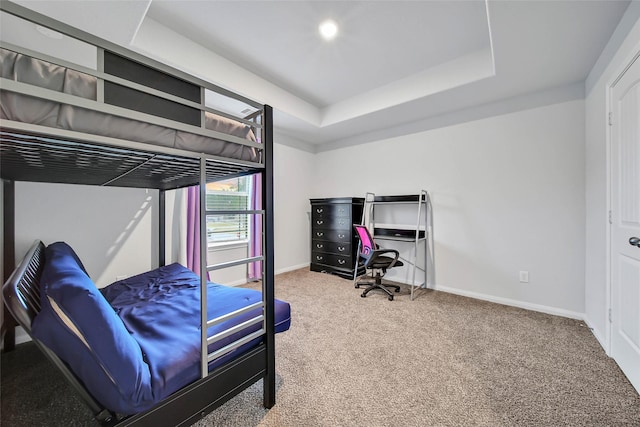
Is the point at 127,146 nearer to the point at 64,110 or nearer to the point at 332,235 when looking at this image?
the point at 64,110

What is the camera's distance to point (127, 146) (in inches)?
35.6

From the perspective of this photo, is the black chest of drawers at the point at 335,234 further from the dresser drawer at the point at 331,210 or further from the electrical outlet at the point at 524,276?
the electrical outlet at the point at 524,276

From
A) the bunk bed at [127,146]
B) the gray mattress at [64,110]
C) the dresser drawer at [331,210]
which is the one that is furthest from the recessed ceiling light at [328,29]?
the dresser drawer at [331,210]

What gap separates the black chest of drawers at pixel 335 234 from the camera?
3.79 m

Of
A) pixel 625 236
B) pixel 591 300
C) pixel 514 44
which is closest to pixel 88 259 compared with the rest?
pixel 514 44

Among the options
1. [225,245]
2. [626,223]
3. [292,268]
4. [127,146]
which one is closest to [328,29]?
[127,146]

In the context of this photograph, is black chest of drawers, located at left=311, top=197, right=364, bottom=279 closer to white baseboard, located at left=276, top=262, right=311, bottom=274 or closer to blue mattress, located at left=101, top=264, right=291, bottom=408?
white baseboard, located at left=276, top=262, right=311, bottom=274

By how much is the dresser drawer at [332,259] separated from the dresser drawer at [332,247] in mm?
63

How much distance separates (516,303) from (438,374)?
184 centimetres

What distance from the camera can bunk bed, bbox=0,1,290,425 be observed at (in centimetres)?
75

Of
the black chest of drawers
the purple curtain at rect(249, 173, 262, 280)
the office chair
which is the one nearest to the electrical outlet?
the office chair

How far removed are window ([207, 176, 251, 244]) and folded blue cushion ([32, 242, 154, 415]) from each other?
2.49 m

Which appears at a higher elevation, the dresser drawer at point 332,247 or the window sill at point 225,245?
the window sill at point 225,245

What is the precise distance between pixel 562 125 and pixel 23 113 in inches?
154
